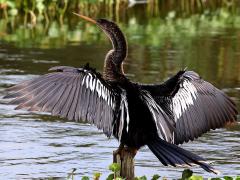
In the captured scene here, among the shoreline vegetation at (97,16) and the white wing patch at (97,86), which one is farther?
the shoreline vegetation at (97,16)

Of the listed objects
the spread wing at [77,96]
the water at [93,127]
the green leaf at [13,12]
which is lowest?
the water at [93,127]

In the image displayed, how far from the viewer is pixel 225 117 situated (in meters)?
6.96

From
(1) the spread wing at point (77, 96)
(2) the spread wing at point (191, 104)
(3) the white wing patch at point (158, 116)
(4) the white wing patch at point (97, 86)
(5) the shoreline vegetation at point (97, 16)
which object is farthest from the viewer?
(5) the shoreline vegetation at point (97, 16)

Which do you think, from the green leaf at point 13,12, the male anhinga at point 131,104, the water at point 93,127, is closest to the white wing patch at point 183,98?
the male anhinga at point 131,104

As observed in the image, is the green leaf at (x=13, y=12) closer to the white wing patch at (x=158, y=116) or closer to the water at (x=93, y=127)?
the water at (x=93, y=127)

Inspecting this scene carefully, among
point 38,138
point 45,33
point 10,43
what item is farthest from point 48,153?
point 45,33

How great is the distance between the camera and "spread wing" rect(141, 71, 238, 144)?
669cm

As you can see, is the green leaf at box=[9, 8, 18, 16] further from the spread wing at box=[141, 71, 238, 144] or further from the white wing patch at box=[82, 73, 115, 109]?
the white wing patch at box=[82, 73, 115, 109]

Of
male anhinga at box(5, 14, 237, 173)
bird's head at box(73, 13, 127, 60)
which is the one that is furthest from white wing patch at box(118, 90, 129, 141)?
bird's head at box(73, 13, 127, 60)

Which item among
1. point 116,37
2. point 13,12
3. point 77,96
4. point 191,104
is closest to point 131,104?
point 77,96

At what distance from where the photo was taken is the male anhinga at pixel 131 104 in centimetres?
612

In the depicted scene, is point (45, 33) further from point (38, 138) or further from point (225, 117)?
point (225, 117)

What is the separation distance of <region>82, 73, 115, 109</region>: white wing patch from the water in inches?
64.1

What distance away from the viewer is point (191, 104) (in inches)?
269
